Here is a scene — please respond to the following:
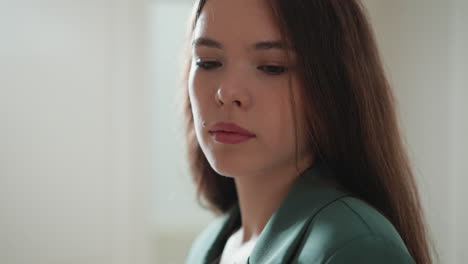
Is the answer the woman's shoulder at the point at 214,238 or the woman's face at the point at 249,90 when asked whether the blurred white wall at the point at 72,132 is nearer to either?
the woman's shoulder at the point at 214,238

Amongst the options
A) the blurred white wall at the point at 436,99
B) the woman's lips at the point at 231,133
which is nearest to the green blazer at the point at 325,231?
the woman's lips at the point at 231,133

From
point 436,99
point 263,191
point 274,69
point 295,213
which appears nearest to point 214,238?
point 263,191

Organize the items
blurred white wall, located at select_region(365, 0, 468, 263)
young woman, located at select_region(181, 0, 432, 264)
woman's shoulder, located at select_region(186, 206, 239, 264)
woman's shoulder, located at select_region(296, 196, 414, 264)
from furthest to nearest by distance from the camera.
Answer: blurred white wall, located at select_region(365, 0, 468, 263)
woman's shoulder, located at select_region(186, 206, 239, 264)
young woman, located at select_region(181, 0, 432, 264)
woman's shoulder, located at select_region(296, 196, 414, 264)

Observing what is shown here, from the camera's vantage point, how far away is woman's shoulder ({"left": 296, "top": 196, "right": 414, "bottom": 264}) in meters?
0.71

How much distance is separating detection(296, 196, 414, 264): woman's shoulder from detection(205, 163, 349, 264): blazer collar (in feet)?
0.05

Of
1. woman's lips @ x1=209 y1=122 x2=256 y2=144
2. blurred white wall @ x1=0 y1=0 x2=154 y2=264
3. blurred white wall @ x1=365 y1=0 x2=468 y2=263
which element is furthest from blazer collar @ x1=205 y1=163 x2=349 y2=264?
blurred white wall @ x1=0 y1=0 x2=154 y2=264

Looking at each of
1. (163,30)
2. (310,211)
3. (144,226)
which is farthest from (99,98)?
(310,211)

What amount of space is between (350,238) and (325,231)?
4 centimetres

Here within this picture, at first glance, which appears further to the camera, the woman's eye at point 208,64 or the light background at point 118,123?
the light background at point 118,123

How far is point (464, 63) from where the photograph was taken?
1.27 meters

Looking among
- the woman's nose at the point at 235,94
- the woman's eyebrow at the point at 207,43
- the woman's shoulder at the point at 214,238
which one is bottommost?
the woman's shoulder at the point at 214,238

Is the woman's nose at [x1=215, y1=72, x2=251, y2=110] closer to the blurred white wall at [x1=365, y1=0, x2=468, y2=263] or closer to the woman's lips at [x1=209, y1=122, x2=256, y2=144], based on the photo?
the woman's lips at [x1=209, y1=122, x2=256, y2=144]

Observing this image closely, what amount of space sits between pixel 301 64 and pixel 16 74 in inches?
31.2

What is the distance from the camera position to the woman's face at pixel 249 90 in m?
0.85
